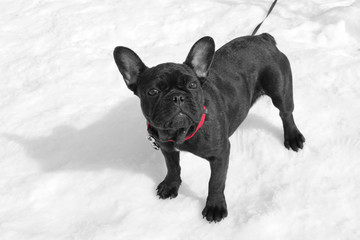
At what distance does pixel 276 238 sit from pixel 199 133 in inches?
45.0

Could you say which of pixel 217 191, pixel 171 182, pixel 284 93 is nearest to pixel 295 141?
pixel 284 93

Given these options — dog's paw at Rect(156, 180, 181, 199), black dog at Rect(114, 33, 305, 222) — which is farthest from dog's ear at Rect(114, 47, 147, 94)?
dog's paw at Rect(156, 180, 181, 199)

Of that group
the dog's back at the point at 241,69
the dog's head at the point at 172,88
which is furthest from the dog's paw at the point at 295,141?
the dog's head at the point at 172,88

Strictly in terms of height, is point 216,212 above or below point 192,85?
below

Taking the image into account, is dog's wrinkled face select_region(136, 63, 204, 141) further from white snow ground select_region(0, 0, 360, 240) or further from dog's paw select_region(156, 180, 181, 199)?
white snow ground select_region(0, 0, 360, 240)

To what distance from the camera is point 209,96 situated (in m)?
3.24

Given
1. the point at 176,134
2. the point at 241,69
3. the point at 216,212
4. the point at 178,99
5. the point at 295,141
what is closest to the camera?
the point at 178,99

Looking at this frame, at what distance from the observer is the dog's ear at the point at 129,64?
300 cm

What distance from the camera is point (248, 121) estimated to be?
14.5 ft

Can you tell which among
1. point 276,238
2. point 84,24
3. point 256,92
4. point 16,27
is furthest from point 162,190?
point 16,27

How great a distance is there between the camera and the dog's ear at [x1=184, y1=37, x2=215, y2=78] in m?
2.99

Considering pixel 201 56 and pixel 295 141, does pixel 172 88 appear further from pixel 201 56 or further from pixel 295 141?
pixel 295 141

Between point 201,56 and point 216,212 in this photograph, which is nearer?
point 201,56

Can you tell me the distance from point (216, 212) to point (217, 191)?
204mm
